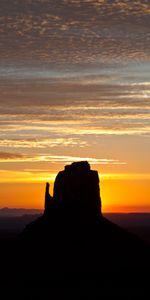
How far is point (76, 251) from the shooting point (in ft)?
541

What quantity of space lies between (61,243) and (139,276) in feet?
73.9

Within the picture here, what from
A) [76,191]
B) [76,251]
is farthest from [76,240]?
[76,191]

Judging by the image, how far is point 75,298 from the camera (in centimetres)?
13288

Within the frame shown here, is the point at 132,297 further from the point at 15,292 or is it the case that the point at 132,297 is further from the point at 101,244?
the point at 101,244

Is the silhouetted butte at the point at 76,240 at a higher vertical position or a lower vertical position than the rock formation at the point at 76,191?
lower

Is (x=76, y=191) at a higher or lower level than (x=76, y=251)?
higher

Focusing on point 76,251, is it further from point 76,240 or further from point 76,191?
point 76,191

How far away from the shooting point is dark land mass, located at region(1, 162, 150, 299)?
483ft

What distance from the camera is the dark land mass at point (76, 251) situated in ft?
483

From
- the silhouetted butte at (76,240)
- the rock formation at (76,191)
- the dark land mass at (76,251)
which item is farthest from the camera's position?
the rock formation at (76,191)

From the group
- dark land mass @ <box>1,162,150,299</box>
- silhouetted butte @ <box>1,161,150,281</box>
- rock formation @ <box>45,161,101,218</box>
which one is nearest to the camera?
dark land mass @ <box>1,162,150,299</box>

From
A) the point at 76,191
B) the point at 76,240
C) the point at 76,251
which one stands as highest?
the point at 76,191

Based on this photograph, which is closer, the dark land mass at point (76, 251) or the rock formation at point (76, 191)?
the dark land mass at point (76, 251)

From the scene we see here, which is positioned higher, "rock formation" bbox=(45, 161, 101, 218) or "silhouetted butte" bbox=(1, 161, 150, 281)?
"rock formation" bbox=(45, 161, 101, 218)
